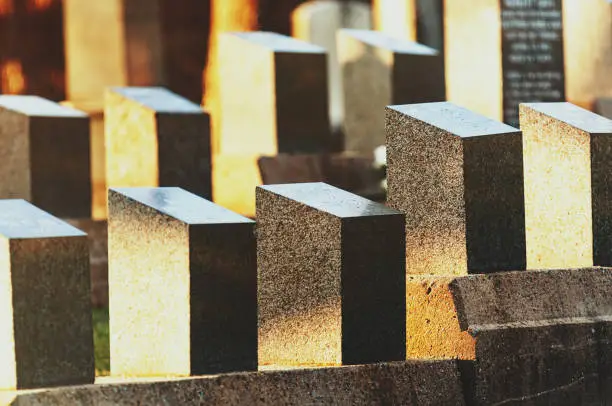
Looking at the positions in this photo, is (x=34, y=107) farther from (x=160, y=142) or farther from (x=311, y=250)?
(x=311, y=250)

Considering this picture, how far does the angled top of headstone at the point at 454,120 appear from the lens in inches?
325

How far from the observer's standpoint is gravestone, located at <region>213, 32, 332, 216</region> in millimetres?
12125

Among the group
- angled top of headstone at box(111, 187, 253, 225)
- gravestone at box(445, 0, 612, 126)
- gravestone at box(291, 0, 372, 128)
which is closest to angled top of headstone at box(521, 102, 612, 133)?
angled top of headstone at box(111, 187, 253, 225)

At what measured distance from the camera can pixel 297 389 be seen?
23.6ft

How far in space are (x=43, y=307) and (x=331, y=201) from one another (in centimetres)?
154

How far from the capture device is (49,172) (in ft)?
37.8

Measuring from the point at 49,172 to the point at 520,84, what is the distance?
462cm

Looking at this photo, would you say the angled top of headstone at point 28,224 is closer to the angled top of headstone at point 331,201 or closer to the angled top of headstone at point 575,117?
the angled top of headstone at point 331,201

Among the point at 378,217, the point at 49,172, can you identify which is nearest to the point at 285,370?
the point at 378,217

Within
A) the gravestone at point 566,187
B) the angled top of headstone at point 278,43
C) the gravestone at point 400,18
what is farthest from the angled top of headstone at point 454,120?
the gravestone at point 400,18

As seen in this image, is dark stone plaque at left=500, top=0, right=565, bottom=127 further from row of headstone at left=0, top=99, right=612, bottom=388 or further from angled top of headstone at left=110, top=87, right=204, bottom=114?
row of headstone at left=0, top=99, right=612, bottom=388

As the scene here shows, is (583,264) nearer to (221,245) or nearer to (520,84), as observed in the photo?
(221,245)

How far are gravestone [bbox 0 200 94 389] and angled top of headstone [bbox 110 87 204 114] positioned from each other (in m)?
4.52

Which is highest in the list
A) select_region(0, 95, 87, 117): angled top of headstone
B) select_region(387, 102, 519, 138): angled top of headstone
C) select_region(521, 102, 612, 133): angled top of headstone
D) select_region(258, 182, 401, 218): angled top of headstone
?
select_region(387, 102, 519, 138): angled top of headstone
